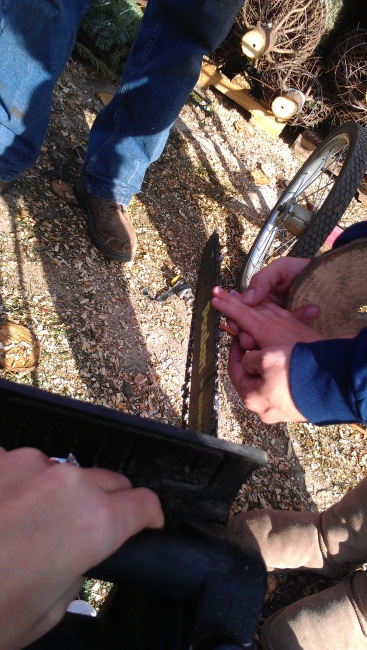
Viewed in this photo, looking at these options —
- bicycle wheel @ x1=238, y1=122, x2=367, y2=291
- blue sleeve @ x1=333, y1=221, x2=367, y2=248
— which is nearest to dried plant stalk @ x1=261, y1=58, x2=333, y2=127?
bicycle wheel @ x1=238, y1=122, x2=367, y2=291

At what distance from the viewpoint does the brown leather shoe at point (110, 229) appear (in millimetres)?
2936

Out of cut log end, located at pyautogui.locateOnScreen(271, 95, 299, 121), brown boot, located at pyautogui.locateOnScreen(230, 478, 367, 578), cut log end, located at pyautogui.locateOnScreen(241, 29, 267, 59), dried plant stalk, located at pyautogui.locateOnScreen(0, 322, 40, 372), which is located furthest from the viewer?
cut log end, located at pyautogui.locateOnScreen(271, 95, 299, 121)

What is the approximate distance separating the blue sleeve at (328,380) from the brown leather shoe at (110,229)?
1851 mm

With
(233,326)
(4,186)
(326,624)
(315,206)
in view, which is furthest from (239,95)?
(326,624)

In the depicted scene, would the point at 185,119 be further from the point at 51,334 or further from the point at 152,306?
the point at 51,334

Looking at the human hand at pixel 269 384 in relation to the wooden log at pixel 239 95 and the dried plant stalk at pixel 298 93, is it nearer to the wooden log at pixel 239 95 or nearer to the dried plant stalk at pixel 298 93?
the dried plant stalk at pixel 298 93

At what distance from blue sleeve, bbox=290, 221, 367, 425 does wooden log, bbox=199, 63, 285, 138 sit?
181 inches

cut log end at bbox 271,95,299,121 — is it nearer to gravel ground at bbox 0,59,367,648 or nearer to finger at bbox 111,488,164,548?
gravel ground at bbox 0,59,367,648

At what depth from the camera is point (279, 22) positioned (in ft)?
15.0

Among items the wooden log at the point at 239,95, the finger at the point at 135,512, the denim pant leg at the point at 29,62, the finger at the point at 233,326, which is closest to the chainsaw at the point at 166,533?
the finger at the point at 135,512

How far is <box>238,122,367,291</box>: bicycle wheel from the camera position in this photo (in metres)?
2.88

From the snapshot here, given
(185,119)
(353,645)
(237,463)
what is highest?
(237,463)

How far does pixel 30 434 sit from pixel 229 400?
1.98 meters

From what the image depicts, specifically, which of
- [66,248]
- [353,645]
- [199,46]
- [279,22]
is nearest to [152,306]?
[66,248]
